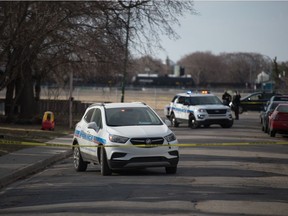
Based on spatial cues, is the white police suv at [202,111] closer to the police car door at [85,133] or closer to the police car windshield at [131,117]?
the police car door at [85,133]

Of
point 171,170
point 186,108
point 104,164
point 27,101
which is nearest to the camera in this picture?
point 104,164

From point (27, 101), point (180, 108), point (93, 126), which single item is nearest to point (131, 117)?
point (93, 126)

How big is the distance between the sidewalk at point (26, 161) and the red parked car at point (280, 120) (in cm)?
944

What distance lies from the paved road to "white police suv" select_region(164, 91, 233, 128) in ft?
49.6

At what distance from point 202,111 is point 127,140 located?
19465 millimetres

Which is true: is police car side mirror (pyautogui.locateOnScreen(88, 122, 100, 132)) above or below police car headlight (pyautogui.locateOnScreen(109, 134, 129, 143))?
above

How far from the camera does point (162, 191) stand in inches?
477

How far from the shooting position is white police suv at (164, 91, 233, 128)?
33.9 m

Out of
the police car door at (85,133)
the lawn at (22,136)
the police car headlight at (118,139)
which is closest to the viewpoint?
the police car headlight at (118,139)

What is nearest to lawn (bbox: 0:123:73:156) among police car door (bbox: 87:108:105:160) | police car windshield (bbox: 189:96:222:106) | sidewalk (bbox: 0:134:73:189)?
sidewalk (bbox: 0:134:73:189)

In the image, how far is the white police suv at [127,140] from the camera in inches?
575

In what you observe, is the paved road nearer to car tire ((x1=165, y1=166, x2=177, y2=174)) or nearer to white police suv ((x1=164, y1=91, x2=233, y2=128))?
car tire ((x1=165, y1=166, x2=177, y2=174))

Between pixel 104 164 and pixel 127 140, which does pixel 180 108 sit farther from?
pixel 127 140

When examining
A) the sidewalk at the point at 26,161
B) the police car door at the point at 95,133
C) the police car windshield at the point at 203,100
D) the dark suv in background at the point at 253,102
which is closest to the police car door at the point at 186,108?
the police car windshield at the point at 203,100
